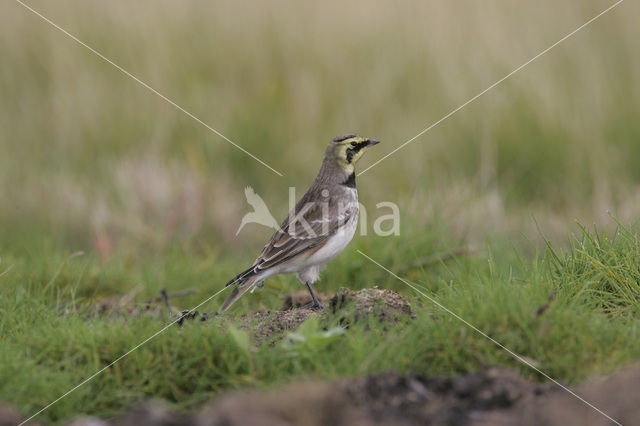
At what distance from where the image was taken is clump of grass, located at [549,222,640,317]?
16.5ft

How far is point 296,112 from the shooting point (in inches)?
441

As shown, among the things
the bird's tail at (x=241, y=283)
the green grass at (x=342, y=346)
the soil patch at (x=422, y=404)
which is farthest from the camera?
the bird's tail at (x=241, y=283)

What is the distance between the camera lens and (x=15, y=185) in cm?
1014

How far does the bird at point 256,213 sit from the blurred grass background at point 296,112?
0.38ft

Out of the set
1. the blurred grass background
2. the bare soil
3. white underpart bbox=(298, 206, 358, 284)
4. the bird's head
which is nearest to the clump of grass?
the bare soil

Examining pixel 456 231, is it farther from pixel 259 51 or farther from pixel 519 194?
pixel 259 51

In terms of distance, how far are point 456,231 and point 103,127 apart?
5627 mm

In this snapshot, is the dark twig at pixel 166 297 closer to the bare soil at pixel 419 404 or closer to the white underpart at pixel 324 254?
the white underpart at pixel 324 254

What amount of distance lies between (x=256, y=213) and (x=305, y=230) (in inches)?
138

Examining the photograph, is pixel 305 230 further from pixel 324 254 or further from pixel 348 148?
pixel 348 148

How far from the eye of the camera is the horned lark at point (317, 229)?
5879mm

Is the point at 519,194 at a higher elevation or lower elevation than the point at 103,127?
lower

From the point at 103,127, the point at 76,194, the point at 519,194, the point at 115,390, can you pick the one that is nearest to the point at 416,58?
the point at 519,194

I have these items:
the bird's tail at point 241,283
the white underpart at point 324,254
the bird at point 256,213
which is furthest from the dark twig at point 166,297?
the bird at point 256,213
